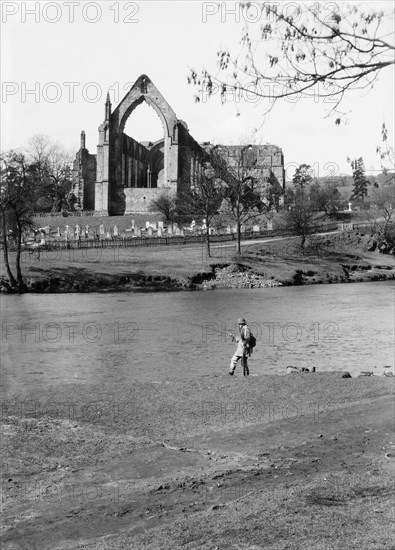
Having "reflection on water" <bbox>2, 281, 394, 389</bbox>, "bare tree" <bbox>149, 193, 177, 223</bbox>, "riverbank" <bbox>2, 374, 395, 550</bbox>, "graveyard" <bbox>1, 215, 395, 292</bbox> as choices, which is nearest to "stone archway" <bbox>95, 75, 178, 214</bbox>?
"bare tree" <bbox>149, 193, 177, 223</bbox>

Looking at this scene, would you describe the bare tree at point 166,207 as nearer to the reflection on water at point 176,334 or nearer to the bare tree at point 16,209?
the bare tree at point 16,209

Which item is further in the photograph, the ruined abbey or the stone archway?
the stone archway

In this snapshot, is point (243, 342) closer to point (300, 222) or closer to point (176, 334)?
point (176, 334)

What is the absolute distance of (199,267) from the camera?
54219 millimetres

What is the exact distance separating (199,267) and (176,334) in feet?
86.9

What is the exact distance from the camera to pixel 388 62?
295 inches

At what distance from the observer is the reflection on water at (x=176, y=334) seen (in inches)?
819

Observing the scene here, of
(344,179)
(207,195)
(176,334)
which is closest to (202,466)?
(176,334)

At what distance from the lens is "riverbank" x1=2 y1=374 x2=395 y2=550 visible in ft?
27.9

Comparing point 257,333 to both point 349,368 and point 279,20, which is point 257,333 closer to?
point 349,368

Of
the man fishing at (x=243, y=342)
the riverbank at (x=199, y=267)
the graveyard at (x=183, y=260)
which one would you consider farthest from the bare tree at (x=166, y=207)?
the man fishing at (x=243, y=342)

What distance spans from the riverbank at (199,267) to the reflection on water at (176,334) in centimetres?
412

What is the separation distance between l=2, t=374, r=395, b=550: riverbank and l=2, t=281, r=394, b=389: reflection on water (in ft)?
13.4

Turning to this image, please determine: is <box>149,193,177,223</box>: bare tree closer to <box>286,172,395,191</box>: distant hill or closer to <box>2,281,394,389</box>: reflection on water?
<box>286,172,395,191</box>: distant hill
